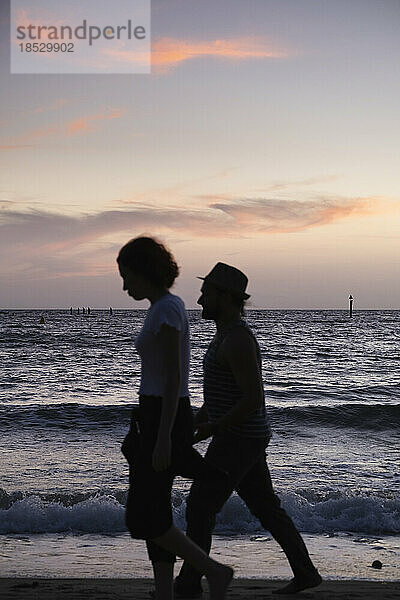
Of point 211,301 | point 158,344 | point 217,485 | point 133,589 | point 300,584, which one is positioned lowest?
point 133,589

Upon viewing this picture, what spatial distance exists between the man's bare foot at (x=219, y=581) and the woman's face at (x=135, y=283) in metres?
1.32

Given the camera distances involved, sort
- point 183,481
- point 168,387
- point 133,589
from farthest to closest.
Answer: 1. point 183,481
2. point 133,589
3. point 168,387

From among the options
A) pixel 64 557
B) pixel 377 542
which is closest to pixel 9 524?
pixel 64 557

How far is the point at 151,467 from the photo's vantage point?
129 inches

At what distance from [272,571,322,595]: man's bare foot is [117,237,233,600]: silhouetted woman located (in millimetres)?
1082

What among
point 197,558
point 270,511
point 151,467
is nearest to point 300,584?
point 270,511

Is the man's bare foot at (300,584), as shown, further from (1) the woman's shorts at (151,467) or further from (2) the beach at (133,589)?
(1) the woman's shorts at (151,467)

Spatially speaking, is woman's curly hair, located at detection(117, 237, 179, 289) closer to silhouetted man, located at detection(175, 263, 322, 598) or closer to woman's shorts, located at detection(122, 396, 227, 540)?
woman's shorts, located at detection(122, 396, 227, 540)

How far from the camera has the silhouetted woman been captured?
10.5ft

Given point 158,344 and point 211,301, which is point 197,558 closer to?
point 158,344

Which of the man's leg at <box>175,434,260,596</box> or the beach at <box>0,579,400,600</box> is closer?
the man's leg at <box>175,434,260,596</box>

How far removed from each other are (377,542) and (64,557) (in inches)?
99.3

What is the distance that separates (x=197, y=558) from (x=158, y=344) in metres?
1.00

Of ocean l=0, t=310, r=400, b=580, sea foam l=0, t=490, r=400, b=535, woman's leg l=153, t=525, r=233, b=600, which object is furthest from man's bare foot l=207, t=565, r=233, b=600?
sea foam l=0, t=490, r=400, b=535
